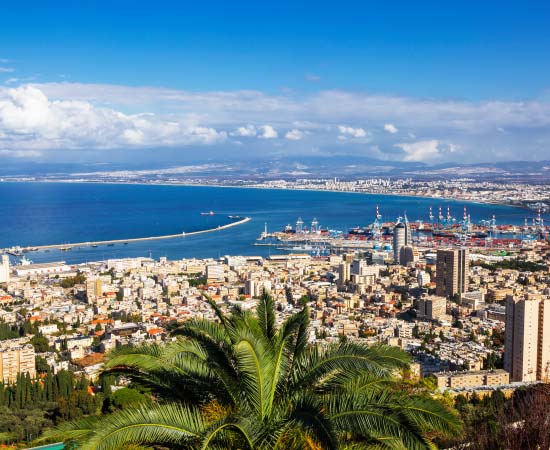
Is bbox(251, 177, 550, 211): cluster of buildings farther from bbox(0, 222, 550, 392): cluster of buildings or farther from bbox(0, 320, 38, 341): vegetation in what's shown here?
bbox(0, 320, 38, 341): vegetation

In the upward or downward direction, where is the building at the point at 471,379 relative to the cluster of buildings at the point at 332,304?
upward

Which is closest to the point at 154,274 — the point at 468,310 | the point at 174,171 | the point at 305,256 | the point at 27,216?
the point at 305,256

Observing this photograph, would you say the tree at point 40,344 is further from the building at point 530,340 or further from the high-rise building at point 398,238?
the high-rise building at point 398,238

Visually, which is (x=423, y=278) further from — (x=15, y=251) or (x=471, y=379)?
(x=15, y=251)

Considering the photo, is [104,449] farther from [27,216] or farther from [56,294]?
[27,216]

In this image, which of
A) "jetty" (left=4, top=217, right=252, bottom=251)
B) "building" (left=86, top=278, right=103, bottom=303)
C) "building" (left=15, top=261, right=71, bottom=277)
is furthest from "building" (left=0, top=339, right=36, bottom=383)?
"jetty" (left=4, top=217, right=252, bottom=251)

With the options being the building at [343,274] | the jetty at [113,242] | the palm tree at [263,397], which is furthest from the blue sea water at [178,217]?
the palm tree at [263,397]
